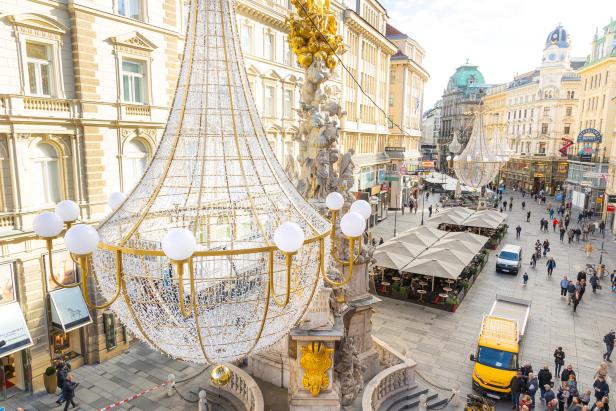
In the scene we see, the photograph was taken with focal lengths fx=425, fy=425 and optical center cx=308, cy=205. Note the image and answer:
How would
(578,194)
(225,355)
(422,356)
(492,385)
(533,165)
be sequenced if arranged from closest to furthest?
(225,355), (492,385), (422,356), (578,194), (533,165)

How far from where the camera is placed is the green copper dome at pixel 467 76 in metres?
106

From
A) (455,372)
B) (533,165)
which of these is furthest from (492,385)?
(533,165)

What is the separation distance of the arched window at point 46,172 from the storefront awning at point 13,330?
336cm

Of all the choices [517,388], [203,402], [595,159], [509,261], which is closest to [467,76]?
[595,159]

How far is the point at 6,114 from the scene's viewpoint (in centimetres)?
1184

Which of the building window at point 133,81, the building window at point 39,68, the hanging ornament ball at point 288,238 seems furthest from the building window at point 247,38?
the hanging ornament ball at point 288,238

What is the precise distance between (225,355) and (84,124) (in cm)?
1250

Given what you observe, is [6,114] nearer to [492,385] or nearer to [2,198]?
[2,198]

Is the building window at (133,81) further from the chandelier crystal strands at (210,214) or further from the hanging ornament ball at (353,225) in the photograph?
the hanging ornament ball at (353,225)

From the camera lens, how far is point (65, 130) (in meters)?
13.5

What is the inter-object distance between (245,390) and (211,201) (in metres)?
7.88

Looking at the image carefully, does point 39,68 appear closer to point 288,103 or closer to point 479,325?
point 288,103

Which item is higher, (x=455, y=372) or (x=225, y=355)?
(x=225, y=355)

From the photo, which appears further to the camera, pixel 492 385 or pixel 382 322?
pixel 382 322
